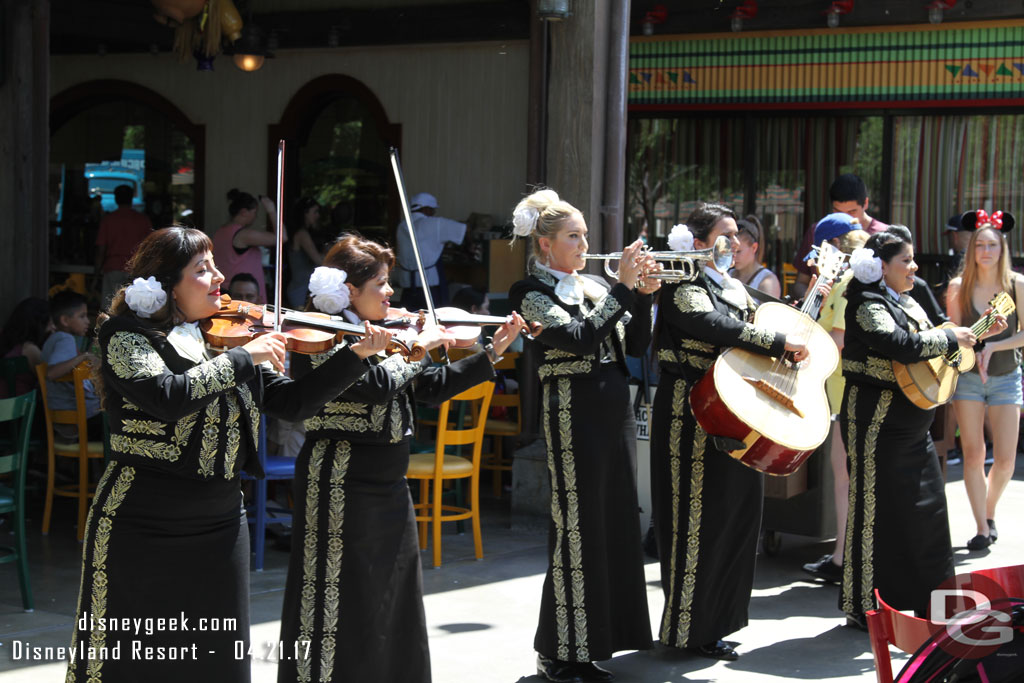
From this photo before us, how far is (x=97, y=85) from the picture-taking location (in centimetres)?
1174

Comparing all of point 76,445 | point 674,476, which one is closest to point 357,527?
point 674,476

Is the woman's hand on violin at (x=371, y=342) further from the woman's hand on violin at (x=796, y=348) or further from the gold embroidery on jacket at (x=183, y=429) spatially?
the woman's hand on violin at (x=796, y=348)

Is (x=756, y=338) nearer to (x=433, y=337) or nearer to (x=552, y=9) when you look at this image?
(x=433, y=337)

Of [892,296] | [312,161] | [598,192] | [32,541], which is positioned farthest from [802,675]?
[312,161]

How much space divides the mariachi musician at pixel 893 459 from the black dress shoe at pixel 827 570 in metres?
0.91

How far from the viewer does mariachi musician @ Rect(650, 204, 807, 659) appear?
465cm

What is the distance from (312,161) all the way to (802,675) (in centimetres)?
767

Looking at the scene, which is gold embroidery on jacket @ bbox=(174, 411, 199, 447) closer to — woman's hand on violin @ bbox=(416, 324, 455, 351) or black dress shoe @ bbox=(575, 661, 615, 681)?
woman's hand on violin @ bbox=(416, 324, 455, 351)

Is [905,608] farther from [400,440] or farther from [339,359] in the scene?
[339,359]

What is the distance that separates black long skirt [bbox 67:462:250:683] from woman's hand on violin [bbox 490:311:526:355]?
925 mm

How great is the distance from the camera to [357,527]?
3564 millimetres

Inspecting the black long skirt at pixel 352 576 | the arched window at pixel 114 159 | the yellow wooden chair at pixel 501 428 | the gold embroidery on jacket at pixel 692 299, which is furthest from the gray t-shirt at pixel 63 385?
the arched window at pixel 114 159

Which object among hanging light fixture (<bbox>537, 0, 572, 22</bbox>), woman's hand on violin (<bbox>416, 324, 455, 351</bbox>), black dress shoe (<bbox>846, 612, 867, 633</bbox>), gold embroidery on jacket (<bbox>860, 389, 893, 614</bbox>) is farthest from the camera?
hanging light fixture (<bbox>537, 0, 572, 22</bbox>)

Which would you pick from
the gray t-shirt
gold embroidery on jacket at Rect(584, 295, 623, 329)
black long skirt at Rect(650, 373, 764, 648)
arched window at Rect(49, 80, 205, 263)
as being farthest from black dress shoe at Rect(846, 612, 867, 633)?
arched window at Rect(49, 80, 205, 263)
